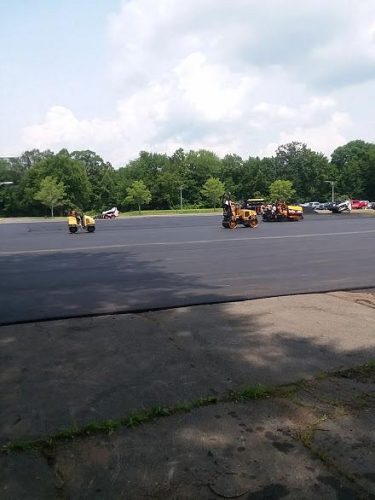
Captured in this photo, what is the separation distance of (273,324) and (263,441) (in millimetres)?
2871

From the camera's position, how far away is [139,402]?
12.5 feet

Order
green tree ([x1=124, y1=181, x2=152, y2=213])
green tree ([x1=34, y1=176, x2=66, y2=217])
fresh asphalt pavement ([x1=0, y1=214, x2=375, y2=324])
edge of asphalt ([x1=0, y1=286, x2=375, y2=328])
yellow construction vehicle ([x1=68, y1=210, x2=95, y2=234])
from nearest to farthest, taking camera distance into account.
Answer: edge of asphalt ([x1=0, y1=286, x2=375, y2=328]), fresh asphalt pavement ([x1=0, y1=214, x2=375, y2=324]), yellow construction vehicle ([x1=68, y1=210, x2=95, y2=234]), green tree ([x1=34, y1=176, x2=66, y2=217]), green tree ([x1=124, y1=181, x2=152, y2=213])

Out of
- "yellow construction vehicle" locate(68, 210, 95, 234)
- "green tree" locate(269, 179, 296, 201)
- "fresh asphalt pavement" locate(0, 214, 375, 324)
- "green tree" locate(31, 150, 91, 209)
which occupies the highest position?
"green tree" locate(31, 150, 91, 209)

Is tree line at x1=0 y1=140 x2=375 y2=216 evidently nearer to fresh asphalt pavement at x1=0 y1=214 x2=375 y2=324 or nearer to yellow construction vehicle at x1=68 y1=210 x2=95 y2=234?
yellow construction vehicle at x1=68 y1=210 x2=95 y2=234

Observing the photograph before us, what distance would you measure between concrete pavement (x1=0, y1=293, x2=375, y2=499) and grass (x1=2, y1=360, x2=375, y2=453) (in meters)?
0.04

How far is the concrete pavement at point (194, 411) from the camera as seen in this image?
2.82m

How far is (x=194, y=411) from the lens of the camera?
366cm

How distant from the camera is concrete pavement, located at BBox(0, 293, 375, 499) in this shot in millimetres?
2820

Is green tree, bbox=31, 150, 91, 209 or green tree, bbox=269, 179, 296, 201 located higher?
green tree, bbox=31, 150, 91, 209

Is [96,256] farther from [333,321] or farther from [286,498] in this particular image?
Result: [286,498]

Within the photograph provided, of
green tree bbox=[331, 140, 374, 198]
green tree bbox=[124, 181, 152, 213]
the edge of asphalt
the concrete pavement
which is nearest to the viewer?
the concrete pavement

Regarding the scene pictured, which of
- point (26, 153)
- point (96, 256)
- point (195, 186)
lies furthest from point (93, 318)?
point (26, 153)

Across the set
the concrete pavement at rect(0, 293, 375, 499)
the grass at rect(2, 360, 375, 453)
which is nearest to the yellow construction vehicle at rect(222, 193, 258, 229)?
the concrete pavement at rect(0, 293, 375, 499)

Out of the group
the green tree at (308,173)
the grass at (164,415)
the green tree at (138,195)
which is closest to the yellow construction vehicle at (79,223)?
the grass at (164,415)
